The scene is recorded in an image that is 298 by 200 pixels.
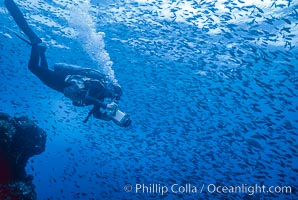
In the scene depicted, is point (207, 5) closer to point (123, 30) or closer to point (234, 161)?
point (123, 30)

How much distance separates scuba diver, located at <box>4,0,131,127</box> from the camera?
570cm

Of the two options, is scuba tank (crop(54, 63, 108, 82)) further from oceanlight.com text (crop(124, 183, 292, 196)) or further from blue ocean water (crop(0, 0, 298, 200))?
oceanlight.com text (crop(124, 183, 292, 196))

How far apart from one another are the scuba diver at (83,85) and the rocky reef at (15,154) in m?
2.09

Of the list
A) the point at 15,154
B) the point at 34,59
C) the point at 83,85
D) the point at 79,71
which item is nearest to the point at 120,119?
the point at 83,85

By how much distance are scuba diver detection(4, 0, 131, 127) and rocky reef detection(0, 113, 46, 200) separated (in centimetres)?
209

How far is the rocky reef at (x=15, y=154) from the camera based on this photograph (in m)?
7.78

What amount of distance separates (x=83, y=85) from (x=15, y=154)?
4233 mm

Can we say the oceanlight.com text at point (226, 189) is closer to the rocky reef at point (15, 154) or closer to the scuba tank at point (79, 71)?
the rocky reef at point (15, 154)

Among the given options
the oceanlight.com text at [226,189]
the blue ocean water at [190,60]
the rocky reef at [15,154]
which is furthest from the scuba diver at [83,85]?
the oceanlight.com text at [226,189]

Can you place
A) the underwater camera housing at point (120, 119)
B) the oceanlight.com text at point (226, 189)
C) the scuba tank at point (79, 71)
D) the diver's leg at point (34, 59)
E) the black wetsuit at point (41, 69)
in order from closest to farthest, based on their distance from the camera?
the underwater camera housing at point (120, 119) → the scuba tank at point (79, 71) → the black wetsuit at point (41, 69) → the diver's leg at point (34, 59) → the oceanlight.com text at point (226, 189)

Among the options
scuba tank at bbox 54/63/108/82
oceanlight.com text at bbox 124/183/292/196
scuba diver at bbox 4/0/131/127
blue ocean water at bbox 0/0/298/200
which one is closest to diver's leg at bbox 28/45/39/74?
scuba diver at bbox 4/0/131/127

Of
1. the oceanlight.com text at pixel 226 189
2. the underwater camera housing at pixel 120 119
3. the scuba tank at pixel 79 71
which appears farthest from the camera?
the oceanlight.com text at pixel 226 189

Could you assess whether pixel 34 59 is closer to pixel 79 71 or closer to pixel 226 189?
pixel 79 71

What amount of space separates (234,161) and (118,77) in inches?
923
